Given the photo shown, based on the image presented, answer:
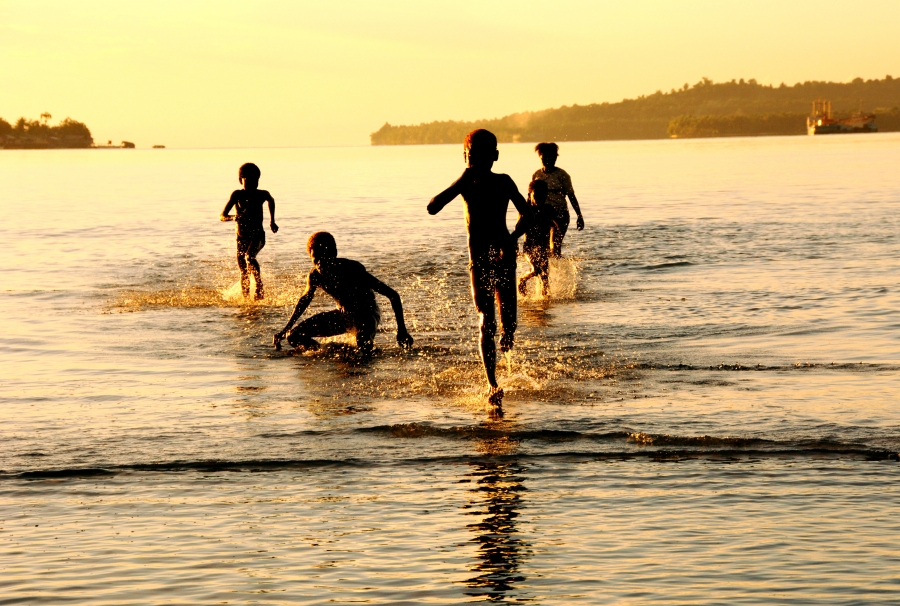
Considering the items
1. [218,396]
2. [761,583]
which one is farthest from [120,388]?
[761,583]

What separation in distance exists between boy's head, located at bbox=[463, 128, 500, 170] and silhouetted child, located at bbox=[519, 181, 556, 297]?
6.92m

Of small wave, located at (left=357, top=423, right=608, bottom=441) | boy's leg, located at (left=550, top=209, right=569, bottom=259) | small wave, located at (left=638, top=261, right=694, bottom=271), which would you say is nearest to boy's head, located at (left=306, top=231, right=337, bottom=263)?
small wave, located at (left=357, top=423, right=608, bottom=441)

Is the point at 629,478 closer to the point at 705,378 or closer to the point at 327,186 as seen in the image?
the point at 705,378

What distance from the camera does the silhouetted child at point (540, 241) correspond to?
1639cm

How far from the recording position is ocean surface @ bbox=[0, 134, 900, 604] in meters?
5.82

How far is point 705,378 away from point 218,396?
4229mm

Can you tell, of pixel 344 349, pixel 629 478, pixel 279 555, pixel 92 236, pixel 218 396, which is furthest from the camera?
pixel 92 236

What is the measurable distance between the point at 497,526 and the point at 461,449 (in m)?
1.70

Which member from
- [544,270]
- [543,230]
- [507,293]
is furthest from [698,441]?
[544,270]

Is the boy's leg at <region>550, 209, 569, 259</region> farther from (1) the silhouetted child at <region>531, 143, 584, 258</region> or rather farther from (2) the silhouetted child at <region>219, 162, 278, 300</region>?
(2) the silhouetted child at <region>219, 162, 278, 300</region>

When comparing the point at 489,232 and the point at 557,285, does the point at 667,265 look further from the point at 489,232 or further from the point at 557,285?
the point at 489,232

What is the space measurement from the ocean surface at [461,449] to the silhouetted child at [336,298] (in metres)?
0.24

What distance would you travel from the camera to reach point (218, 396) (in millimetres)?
10234

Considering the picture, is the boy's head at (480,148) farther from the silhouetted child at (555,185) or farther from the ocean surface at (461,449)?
the silhouetted child at (555,185)
